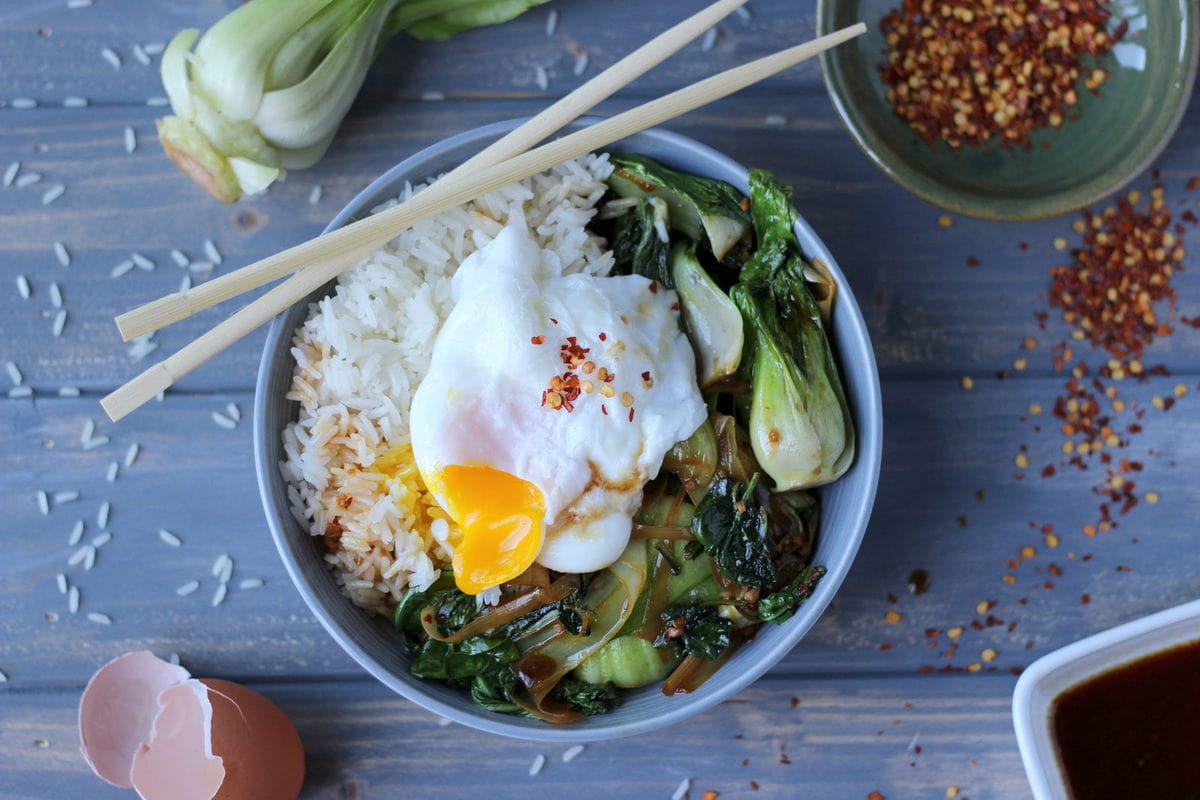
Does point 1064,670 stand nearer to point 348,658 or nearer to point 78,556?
point 348,658

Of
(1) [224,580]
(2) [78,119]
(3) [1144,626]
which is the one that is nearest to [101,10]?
(2) [78,119]

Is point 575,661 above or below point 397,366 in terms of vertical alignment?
below

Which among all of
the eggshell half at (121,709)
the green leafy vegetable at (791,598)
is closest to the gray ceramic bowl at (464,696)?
the green leafy vegetable at (791,598)

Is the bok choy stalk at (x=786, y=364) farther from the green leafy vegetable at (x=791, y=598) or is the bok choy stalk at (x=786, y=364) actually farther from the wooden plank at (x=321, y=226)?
the wooden plank at (x=321, y=226)

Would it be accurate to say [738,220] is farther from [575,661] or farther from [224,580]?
[224,580]

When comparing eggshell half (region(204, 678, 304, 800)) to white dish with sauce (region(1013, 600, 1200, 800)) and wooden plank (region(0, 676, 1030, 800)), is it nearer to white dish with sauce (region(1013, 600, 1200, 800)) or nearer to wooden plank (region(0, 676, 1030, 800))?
wooden plank (region(0, 676, 1030, 800))

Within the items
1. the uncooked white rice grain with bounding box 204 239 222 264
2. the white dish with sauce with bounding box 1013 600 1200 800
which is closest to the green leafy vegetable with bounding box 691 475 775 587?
the white dish with sauce with bounding box 1013 600 1200 800

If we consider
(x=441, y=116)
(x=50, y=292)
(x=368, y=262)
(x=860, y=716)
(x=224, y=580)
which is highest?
(x=441, y=116)
